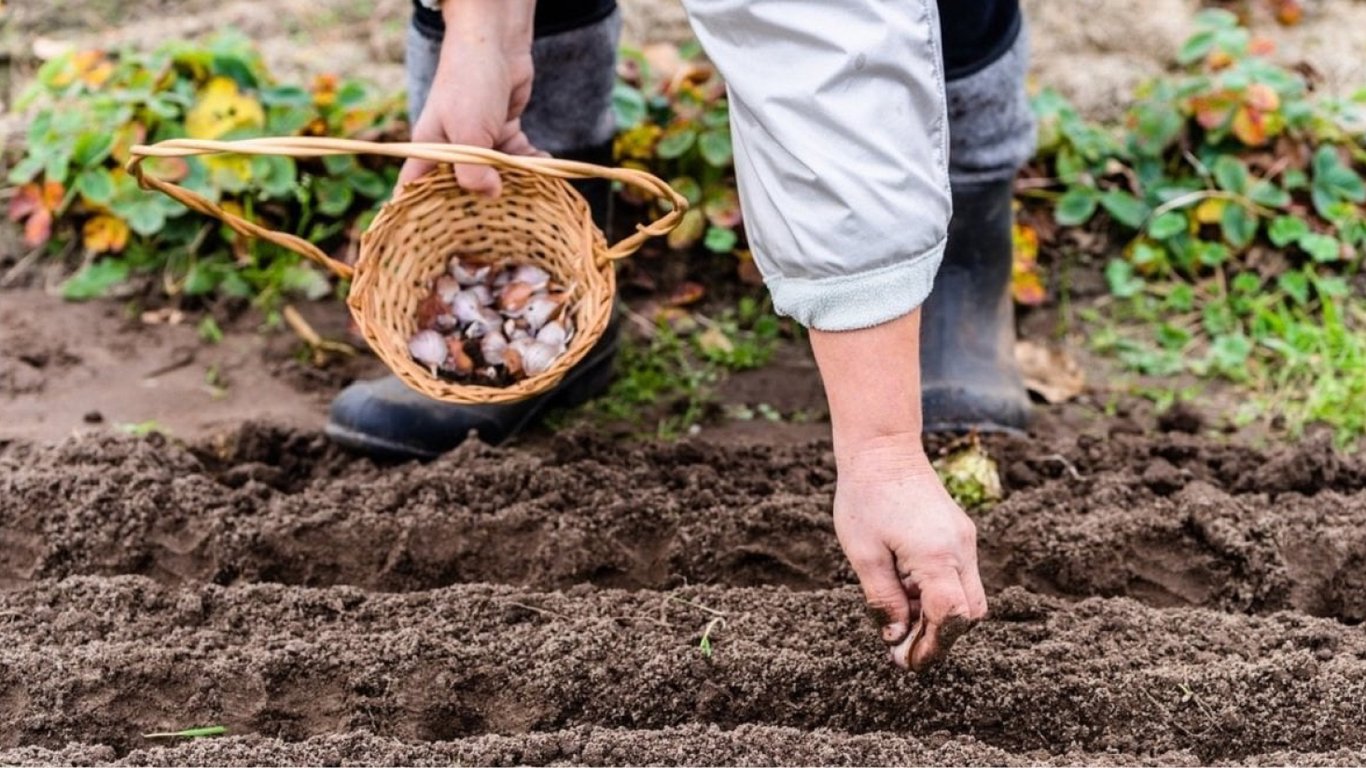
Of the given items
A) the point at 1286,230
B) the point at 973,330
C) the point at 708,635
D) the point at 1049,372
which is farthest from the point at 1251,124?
the point at 708,635

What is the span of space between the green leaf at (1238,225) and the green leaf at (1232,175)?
0.11ft

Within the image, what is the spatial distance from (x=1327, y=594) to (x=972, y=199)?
778mm

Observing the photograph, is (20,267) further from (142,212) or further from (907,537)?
(907,537)

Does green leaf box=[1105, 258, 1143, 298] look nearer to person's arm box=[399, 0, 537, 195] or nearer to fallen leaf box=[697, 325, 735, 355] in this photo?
fallen leaf box=[697, 325, 735, 355]

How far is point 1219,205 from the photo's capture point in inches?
112

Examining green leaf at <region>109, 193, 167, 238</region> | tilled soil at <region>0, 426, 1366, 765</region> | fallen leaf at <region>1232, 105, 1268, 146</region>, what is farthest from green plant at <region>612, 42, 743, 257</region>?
fallen leaf at <region>1232, 105, 1268, 146</region>

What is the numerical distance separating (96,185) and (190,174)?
169 mm

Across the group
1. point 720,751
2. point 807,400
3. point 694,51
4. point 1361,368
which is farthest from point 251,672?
point 1361,368

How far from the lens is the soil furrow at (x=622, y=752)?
64.2 inches

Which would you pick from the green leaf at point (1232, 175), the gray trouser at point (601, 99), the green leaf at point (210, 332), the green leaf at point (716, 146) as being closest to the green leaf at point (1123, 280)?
the green leaf at point (1232, 175)

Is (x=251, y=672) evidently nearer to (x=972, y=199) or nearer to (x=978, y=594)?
(x=978, y=594)

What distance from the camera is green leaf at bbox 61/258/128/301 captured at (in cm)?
285

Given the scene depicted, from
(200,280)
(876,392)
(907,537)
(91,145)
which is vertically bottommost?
(200,280)

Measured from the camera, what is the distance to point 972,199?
7.80 ft
